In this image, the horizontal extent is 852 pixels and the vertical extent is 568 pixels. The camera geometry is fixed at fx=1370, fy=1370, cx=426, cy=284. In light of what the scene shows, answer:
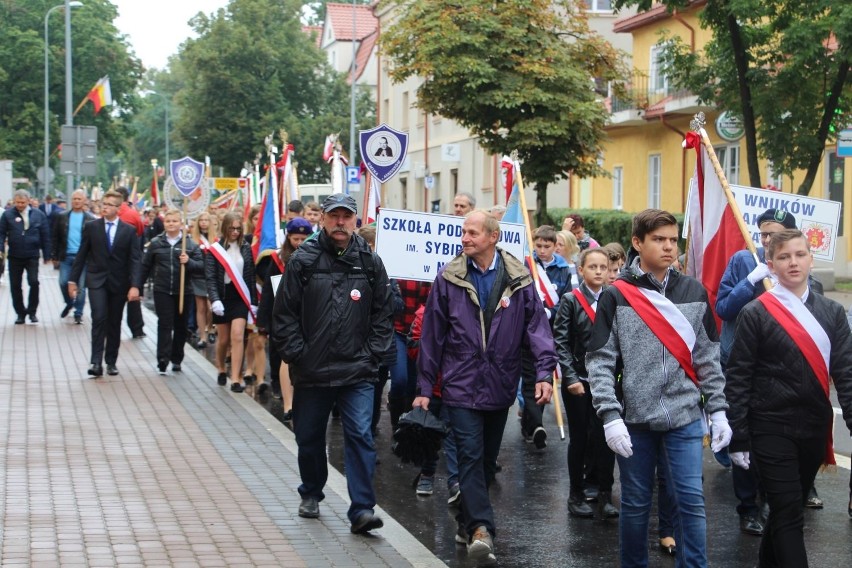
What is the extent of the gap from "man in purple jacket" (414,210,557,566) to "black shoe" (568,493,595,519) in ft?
4.12

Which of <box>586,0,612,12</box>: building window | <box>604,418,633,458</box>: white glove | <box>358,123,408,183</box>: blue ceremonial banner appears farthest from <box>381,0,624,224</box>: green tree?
<box>604,418,633,458</box>: white glove

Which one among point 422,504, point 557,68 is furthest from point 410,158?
point 422,504

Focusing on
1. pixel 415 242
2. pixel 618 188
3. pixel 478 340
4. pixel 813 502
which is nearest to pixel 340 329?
pixel 478 340

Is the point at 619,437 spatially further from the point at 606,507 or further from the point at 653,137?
the point at 653,137

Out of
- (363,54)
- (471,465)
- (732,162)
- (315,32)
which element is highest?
(315,32)

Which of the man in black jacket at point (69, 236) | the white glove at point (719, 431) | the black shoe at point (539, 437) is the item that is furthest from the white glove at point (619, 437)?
the man in black jacket at point (69, 236)

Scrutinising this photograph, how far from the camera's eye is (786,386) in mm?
6023

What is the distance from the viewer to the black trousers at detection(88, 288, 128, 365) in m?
14.3

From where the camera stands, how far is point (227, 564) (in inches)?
265

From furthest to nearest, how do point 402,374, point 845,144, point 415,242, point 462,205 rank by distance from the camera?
point 845,144, point 462,205, point 415,242, point 402,374

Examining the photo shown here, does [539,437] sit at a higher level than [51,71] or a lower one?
lower

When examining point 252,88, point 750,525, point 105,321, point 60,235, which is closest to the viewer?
point 750,525

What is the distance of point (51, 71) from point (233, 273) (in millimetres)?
55725

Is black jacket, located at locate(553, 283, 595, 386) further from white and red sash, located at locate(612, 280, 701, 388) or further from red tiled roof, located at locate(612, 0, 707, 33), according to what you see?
red tiled roof, located at locate(612, 0, 707, 33)
